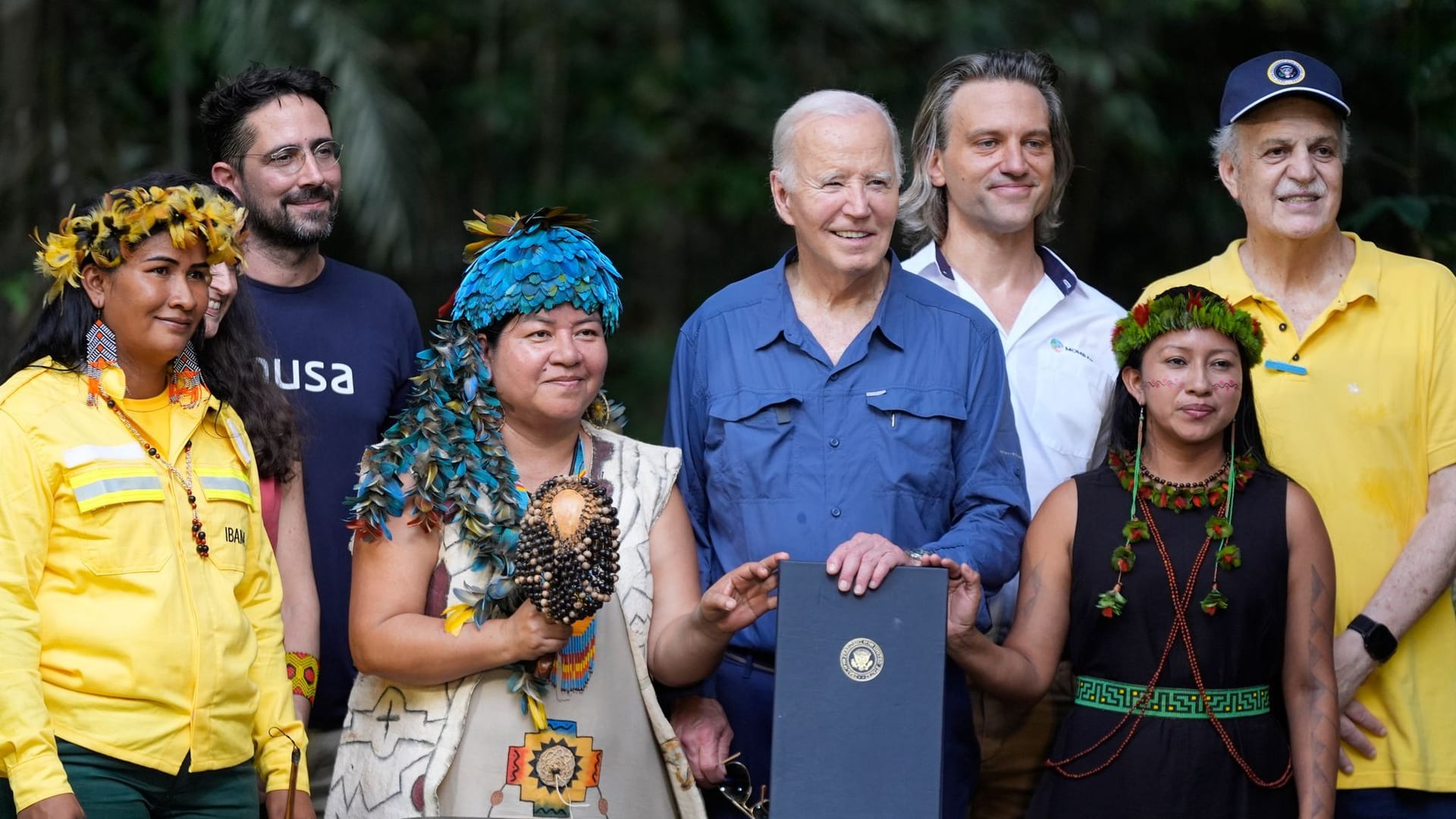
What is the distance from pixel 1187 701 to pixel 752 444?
1.11 metres

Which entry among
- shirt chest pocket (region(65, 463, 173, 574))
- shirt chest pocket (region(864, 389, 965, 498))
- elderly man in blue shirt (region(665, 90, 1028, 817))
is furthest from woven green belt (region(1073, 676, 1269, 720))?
shirt chest pocket (region(65, 463, 173, 574))

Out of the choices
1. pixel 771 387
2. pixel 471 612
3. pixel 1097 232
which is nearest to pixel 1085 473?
pixel 771 387

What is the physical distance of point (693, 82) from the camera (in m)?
11.5

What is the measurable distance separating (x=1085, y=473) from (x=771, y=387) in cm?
76

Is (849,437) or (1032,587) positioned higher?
(849,437)

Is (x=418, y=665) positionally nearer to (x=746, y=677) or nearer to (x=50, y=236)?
(x=746, y=677)

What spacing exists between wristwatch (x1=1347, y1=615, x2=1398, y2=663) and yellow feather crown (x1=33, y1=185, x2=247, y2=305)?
2.71 m

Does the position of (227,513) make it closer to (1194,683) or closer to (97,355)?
(97,355)

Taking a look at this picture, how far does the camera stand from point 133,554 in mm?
3246

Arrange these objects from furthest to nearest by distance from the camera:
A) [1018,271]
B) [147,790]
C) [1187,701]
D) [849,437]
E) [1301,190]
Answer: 1. [1018,271]
2. [1301,190]
3. [849,437]
4. [1187,701]
5. [147,790]

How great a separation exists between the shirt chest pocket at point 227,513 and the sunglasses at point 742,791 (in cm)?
115

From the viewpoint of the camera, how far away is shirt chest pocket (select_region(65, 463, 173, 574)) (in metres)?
3.22

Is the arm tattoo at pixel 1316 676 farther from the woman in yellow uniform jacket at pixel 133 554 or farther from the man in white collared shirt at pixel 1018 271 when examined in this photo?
the woman in yellow uniform jacket at pixel 133 554

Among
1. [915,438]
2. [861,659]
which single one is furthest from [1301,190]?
[861,659]
